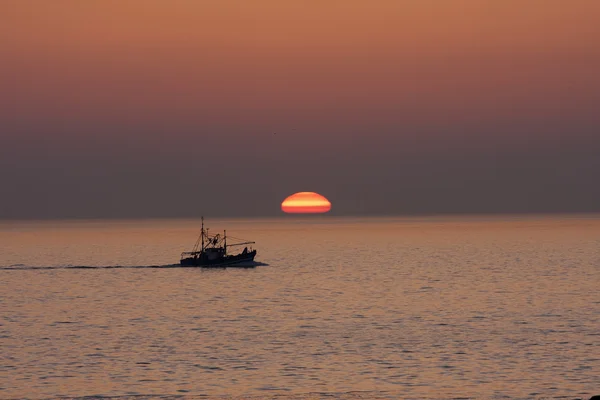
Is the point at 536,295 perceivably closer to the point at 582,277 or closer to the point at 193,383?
the point at 582,277

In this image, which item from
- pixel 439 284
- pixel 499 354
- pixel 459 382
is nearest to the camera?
Answer: pixel 459 382

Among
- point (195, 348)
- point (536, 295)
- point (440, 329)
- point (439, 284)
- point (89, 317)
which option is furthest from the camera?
point (439, 284)

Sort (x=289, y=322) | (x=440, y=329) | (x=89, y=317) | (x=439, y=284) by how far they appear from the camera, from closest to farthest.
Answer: (x=440, y=329) < (x=289, y=322) < (x=89, y=317) < (x=439, y=284)

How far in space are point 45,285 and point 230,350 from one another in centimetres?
9444

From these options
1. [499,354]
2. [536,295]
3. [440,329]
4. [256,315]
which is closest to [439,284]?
[536,295]

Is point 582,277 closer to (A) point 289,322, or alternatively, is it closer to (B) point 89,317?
(A) point 289,322

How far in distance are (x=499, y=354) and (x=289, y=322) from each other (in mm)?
30984

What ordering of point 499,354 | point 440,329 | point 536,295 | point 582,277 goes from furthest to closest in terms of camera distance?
1. point 582,277
2. point 536,295
3. point 440,329
4. point 499,354

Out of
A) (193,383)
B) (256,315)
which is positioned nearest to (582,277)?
(256,315)

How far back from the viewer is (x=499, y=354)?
74312 mm

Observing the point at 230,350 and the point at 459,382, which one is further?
the point at 230,350

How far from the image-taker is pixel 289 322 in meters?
100

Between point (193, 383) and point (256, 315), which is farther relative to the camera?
point (256, 315)

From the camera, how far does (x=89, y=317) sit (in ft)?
352
